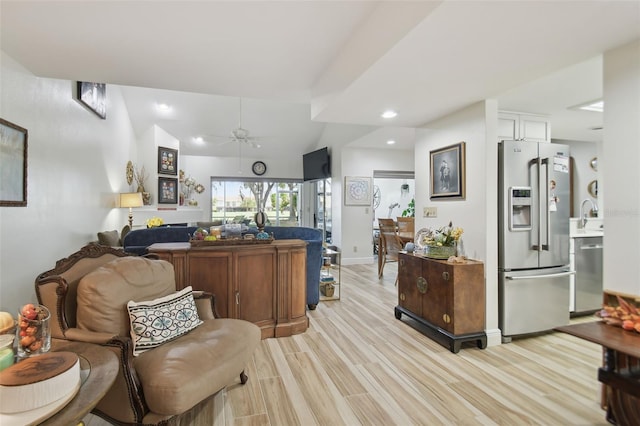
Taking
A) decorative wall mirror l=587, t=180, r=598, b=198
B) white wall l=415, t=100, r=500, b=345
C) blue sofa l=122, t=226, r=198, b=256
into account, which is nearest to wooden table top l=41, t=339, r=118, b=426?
blue sofa l=122, t=226, r=198, b=256

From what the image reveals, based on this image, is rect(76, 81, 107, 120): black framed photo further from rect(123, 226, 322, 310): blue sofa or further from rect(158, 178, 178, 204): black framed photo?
rect(158, 178, 178, 204): black framed photo

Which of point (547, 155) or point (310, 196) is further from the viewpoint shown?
point (310, 196)

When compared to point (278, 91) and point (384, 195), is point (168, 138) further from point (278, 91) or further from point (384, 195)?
point (384, 195)

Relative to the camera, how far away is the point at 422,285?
10.4ft

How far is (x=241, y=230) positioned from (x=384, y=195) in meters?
7.38

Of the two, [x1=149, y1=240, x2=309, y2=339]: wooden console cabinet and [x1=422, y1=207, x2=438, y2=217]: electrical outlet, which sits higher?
[x1=422, y1=207, x2=438, y2=217]: electrical outlet

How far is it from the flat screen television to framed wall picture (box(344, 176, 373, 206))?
809 mm

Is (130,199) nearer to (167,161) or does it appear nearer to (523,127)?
(167,161)

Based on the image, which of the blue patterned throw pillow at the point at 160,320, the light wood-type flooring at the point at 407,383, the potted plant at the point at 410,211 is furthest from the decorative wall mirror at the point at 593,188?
the blue patterned throw pillow at the point at 160,320

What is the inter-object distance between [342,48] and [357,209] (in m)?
4.71

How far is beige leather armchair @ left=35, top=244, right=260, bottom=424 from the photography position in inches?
61.4

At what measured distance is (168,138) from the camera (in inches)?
285

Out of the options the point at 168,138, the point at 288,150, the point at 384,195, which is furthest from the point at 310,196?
the point at 168,138

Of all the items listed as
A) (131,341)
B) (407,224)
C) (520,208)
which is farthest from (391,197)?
(131,341)
